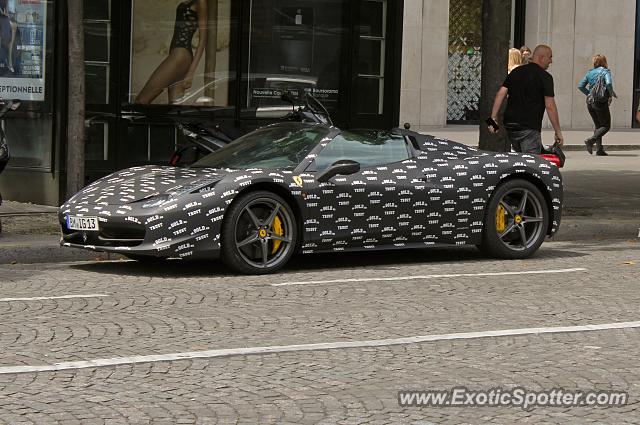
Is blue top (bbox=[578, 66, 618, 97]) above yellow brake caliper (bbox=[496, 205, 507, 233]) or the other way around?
above

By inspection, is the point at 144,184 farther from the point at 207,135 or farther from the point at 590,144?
the point at 590,144

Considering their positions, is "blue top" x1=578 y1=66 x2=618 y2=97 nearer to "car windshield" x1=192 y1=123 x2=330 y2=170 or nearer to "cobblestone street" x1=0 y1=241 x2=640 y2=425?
"cobblestone street" x1=0 y1=241 x2=640 y2=425

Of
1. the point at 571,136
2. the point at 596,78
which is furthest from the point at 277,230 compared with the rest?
the point at 571,136

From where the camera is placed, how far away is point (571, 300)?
9.48 metres

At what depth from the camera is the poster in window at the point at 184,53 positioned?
16.1 m

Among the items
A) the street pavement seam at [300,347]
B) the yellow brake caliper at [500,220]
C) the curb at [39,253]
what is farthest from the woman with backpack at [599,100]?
the street pavement seam at [300,347]

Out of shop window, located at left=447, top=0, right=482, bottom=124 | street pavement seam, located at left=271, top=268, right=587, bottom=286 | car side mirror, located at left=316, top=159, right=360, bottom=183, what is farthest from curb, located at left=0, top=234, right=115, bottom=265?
shop window, located at left=447, top=0, right=482, bottom=124

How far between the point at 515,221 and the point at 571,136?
1804 cm

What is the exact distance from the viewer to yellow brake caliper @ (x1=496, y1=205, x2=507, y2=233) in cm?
1188

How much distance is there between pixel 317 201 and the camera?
10.8 m

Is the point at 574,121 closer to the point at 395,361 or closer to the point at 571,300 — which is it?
the point at 571,300

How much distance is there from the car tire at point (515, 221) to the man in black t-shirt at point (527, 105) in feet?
8.10

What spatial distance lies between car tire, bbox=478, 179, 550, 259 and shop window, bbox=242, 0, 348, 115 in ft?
17.8
